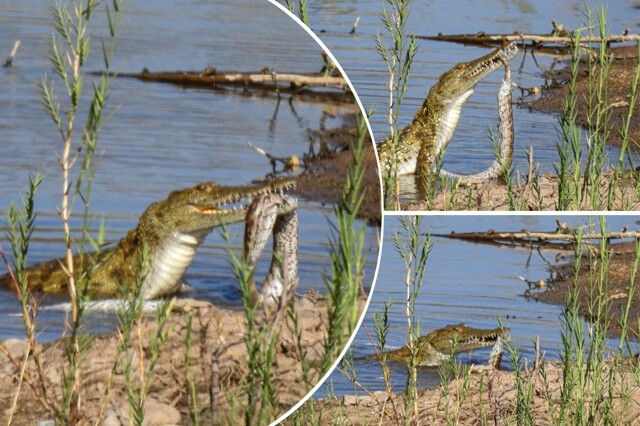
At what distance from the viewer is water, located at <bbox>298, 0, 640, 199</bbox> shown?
6375mm

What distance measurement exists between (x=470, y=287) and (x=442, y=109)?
67.3 inches

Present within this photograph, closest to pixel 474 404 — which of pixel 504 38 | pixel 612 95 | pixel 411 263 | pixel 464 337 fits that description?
pixel 464 337

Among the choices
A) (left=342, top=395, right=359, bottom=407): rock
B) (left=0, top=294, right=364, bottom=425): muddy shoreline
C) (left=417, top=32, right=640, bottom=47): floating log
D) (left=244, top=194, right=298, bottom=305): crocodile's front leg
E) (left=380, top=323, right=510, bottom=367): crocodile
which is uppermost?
(left=417, top=32, right=640, bottom=47): floating log

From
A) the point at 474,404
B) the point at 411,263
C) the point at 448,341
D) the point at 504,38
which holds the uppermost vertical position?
the point at 504,38

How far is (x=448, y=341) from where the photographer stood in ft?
19.4

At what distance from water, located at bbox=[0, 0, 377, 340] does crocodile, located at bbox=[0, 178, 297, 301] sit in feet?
0.11

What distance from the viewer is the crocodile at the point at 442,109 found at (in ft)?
20.9

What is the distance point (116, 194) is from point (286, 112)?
2.02 feet

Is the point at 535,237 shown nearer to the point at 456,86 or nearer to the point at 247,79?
the point at 247,79

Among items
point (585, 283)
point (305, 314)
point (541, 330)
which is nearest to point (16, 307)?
point (305, 314)

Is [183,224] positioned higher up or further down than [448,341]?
higher up

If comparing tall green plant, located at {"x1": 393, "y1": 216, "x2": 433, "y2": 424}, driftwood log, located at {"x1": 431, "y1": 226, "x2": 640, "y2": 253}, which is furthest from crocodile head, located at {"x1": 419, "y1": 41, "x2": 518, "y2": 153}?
tall green plant, located at {"x1": 393, "y1": 216, "x2": 433, "y2": 424}

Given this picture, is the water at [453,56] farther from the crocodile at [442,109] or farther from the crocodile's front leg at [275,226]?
the crocodile's front leg at [275,226]

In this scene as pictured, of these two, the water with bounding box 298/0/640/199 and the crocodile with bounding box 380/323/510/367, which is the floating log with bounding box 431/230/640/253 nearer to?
the crocodile with bounding box 380/323/510/367
